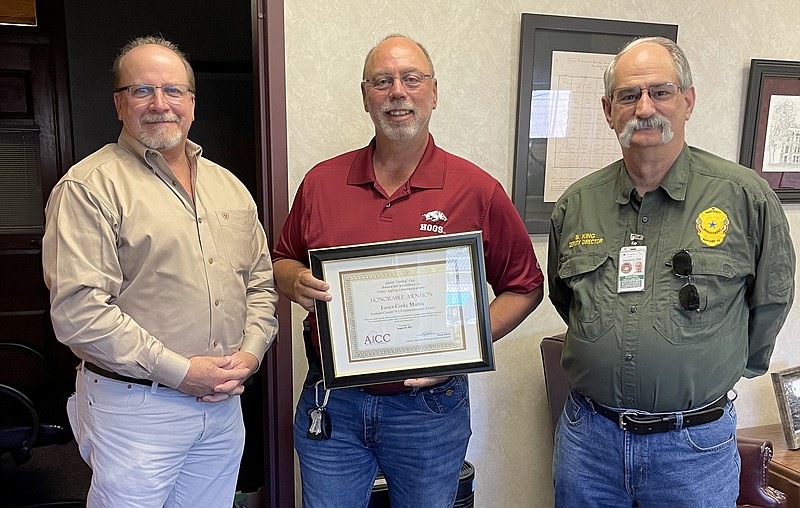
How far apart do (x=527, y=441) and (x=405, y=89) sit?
151 cm

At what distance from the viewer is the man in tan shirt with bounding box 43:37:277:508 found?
A: 140 cm

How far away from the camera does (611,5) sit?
7.48 feet

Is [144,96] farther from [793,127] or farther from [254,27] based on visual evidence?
[793,127]

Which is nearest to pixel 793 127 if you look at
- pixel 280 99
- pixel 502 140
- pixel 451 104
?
pixel 502 140

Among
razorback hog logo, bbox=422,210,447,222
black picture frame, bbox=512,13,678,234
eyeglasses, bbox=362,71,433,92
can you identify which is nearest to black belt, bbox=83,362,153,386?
razorback hog logo, bbox=422,210,447,222

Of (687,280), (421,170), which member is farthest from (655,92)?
(421,170)

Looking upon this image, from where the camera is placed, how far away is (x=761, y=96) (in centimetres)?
246

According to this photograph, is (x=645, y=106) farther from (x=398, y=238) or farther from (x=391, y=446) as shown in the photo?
(x=391, y=446)

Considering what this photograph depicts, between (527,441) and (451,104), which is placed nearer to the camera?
(451,104)

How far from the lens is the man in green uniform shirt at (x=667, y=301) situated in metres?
1.45

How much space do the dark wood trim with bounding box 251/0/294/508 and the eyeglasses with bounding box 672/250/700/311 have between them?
1.18m

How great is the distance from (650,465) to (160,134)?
4.44ft

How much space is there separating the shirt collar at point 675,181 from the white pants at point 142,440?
1116 millimetres

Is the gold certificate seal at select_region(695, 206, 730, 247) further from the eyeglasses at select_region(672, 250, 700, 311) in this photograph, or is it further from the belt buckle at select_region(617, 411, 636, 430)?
the belt buckle at select_region(617, 411, 636, 430)
